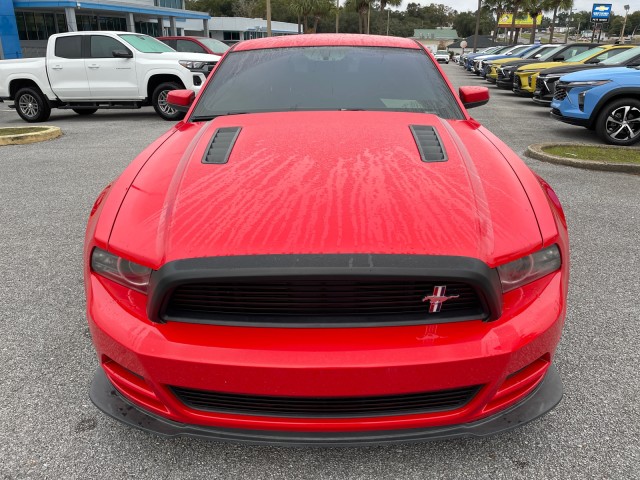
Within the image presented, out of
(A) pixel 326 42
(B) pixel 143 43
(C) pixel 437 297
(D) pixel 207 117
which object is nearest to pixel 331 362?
(C) pixel 437 297

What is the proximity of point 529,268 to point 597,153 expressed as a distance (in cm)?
659

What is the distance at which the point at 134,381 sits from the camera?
5.60 feet

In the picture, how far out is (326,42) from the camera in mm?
3318

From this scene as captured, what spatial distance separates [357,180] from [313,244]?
46 cm

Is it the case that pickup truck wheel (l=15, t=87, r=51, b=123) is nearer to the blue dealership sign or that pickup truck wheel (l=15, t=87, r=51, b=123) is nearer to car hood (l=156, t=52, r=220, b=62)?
car hood (l=156, t=52, r=220, b=62)

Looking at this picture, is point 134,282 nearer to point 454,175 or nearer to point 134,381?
Result: point 134,381

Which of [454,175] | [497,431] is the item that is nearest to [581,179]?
[454,175]

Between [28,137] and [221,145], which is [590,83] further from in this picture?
[28,137]

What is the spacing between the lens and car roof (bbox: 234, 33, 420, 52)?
3.31 meters

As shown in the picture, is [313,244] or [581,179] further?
[581,179]

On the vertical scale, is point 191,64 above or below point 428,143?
above

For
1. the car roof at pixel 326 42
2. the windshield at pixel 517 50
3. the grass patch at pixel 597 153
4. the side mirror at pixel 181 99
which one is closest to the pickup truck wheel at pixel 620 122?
the grass patch at pixel 597 153

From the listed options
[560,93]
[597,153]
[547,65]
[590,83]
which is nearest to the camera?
[597,153]

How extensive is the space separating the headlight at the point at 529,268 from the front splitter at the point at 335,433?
429 mm
